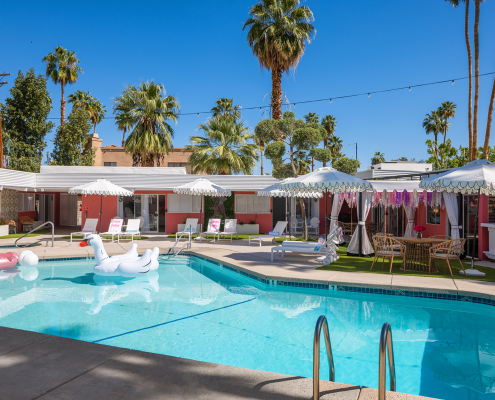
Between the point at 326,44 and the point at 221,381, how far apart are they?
63.2 feet

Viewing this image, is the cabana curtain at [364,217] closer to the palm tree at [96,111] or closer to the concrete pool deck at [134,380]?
the concrete pool deck at [134,380]

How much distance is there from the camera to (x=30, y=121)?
88.0 ft

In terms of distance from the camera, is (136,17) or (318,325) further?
(136,17)

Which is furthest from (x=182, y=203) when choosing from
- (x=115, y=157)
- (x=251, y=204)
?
(x=115, y=157)

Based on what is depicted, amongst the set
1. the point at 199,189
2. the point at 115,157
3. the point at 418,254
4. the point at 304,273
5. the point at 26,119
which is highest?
the point at 26,119

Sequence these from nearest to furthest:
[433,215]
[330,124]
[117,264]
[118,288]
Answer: [118,288] → [117,264] → [433,215] → [330,124]

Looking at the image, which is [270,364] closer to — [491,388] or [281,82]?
[491,388]

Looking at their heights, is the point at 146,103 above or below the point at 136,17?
below

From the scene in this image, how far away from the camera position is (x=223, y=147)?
69.1ft

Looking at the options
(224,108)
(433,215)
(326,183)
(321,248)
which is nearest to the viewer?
(326,183)

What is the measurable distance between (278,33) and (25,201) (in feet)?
54.4

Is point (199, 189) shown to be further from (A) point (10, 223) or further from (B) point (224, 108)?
(B) point (224, 108)

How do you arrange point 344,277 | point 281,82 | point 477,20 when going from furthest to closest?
1. point 281,82
2. point 477,20
3. point 344,277

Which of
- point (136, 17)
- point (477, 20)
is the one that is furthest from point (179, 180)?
point (477, 20)
